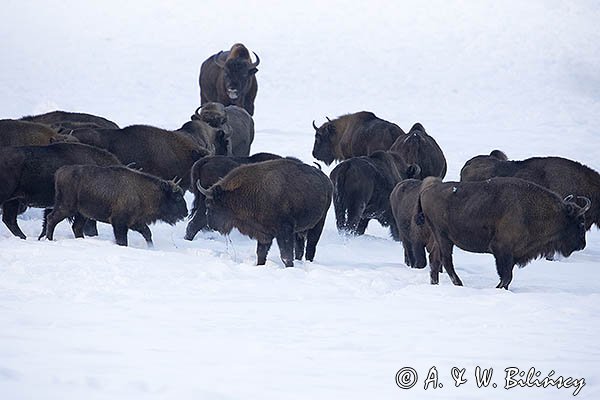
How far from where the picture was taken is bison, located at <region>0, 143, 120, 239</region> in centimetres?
1117

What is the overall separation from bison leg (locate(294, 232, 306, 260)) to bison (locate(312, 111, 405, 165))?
5258 millimetres

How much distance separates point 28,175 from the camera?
37.1 ft

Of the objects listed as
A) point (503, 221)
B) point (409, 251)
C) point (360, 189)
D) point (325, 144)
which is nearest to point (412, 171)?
point (360, 189)

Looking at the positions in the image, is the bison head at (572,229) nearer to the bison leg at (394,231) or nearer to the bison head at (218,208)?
the bison head at (218,208)

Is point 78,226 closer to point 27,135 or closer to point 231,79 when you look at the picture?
point 27,135

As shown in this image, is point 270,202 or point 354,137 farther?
point 354,137

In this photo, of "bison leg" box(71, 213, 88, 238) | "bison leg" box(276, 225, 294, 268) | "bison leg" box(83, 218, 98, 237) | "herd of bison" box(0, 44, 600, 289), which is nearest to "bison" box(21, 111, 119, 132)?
"herd of bison" box(0, 44, 600, 289)

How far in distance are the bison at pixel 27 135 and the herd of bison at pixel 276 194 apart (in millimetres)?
13

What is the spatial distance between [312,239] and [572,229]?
115 inches

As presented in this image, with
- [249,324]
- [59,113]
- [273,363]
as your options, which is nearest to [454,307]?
[249,324]

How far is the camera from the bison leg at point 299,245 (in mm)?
11555

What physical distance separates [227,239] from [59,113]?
4320mm

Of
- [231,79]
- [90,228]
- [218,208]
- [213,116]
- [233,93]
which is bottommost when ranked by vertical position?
[90,228]

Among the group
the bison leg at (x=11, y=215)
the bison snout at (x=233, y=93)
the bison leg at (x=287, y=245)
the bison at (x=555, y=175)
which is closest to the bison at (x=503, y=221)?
the bison leg at (x=287, y=245)
